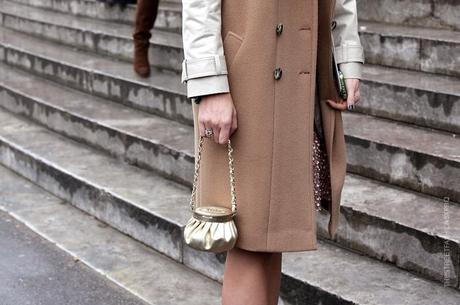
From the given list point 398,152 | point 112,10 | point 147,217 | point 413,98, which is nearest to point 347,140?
point 398,152

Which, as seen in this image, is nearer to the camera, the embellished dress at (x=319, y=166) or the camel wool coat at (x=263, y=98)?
the camel wool coat at (x=263, y=98)

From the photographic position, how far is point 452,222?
13.3ft

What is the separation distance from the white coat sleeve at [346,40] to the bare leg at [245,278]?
67 centimetres

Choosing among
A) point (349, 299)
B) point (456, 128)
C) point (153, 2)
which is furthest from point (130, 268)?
point (153, 2)

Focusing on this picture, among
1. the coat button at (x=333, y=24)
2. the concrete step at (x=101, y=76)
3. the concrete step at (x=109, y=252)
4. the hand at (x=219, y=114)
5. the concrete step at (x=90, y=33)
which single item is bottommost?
the concrete step at (x=109, y=252)

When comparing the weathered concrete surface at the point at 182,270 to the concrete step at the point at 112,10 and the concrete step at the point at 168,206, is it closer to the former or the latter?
the concrete step at the point at 168,206

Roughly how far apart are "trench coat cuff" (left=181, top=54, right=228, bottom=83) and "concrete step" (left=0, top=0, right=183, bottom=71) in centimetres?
449

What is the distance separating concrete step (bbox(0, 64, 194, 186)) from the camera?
5.70 meters

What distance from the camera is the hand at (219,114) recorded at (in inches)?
105

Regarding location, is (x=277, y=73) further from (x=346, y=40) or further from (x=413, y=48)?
(x=413, y=48)

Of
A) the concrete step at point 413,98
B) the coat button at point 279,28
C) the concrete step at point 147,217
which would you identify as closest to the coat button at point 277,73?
the coat button at point 279,28

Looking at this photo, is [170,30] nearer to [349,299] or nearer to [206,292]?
[206,292]

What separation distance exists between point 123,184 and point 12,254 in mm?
853

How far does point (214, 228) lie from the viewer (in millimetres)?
2703
